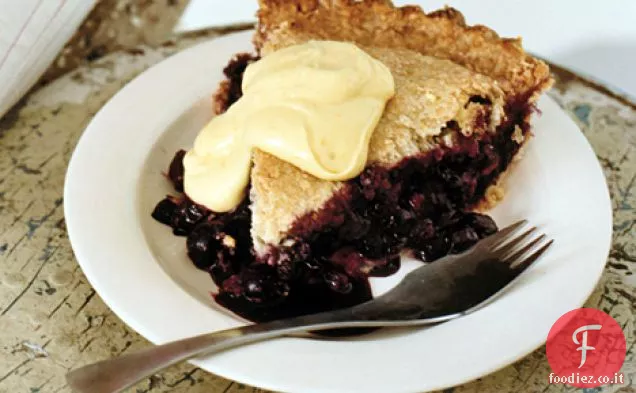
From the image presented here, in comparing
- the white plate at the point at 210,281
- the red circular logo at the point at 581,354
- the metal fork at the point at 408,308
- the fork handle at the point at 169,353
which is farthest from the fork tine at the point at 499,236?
the fork handle at the point at 169,353

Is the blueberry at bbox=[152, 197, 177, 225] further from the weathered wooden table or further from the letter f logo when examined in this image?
the letter f logo

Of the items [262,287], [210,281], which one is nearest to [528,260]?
[262,287]

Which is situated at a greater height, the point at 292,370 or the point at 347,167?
the point at 347,167

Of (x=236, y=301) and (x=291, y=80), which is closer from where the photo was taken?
(x=236, y=301)

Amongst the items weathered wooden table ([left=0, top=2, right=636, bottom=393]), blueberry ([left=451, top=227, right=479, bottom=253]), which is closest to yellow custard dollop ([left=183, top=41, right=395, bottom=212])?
blueberry ([left=451, top=227, right=479, bottom=253])

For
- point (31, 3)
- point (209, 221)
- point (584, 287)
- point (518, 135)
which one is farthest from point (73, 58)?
point (584, 287)

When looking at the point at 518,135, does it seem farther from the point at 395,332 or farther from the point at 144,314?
the point at 144,314

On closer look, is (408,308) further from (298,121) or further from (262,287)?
(298,121)
